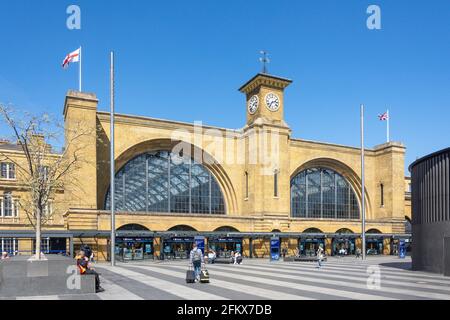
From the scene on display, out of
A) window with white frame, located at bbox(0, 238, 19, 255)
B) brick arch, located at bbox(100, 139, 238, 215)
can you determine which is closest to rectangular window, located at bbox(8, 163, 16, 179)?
window with white frame, located at bbox(0, 238, 19, 255)

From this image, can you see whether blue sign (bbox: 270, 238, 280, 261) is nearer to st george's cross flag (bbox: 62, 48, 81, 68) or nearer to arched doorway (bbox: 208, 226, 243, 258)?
arched doorway (bbox: 208, 226, 243, 258)

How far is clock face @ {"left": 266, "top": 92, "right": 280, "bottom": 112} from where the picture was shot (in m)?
50.7

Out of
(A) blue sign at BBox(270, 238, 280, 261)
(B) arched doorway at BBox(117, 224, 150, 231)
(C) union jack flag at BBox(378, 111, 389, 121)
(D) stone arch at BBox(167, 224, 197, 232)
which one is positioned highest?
(C) union jack flag at BBox(378, 111, 389, 121)

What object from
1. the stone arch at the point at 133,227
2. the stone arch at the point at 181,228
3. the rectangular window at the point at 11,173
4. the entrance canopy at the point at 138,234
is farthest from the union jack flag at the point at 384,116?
the rectangular window at the point at 11,173

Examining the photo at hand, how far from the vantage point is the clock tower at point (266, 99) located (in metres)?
50.1

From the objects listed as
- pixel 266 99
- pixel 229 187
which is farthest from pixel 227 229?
pixel 266 99

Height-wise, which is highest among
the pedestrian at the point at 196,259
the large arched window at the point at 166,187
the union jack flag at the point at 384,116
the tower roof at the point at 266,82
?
the tower roof at the point at 266,82

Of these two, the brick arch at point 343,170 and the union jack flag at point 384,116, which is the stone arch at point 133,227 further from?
the union jack flag at point 384,116

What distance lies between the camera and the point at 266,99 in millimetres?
50594

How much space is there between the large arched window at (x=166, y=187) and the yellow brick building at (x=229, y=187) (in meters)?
0.11

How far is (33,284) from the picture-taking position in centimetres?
1422

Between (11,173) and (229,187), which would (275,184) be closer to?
(229,187)

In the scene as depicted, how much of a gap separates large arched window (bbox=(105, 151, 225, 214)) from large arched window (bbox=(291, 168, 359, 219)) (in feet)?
35.7

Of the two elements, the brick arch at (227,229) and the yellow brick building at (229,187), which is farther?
the brick arch at (227,229)
